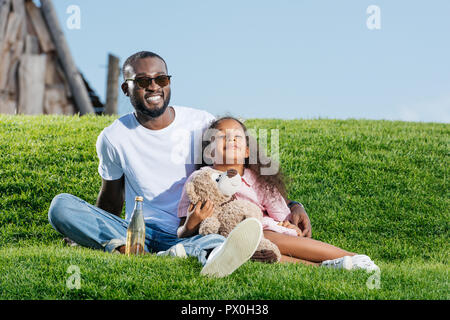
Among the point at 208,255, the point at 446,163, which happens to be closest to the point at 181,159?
the point at 208,255

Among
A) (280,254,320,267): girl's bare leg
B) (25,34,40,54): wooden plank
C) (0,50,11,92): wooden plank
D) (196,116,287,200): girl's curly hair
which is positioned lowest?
(280,254,320,267): girl's bare leg

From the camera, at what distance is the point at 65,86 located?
46.0 feet

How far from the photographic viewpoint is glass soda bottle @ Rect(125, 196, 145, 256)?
4.64 m

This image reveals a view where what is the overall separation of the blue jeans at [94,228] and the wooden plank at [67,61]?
926 centimetres

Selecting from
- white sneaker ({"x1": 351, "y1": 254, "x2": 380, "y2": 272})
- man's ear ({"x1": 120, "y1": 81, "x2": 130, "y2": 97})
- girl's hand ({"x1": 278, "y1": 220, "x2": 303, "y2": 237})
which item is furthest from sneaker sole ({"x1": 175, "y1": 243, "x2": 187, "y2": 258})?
man's ear ({"x1": 120, "y1": 81, "x2": 130, "y2": 97})

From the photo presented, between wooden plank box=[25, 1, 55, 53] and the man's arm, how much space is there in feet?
30.5

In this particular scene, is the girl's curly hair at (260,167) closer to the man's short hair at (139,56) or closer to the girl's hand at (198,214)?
the girl's hand at (198,214)

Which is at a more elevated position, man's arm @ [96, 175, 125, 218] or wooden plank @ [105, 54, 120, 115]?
wooden plank @ [105, 54, 120, 115]

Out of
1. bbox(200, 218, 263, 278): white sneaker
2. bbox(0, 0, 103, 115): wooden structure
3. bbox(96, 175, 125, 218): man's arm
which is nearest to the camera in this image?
bbox(200, 218, 263, 278): white sneaker

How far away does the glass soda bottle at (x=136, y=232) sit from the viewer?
464 centimetres

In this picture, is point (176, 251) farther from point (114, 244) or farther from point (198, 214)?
point (114, 244)

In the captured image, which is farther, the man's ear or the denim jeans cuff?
the man's ear

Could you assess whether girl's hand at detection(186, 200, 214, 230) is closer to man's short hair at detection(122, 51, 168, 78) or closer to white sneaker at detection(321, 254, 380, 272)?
white sneaker at detection(321, 254, 380, 272)

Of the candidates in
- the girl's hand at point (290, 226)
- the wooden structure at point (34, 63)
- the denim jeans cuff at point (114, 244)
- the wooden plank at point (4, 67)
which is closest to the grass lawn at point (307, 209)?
the denim jeans cuff at point (114, 244)
